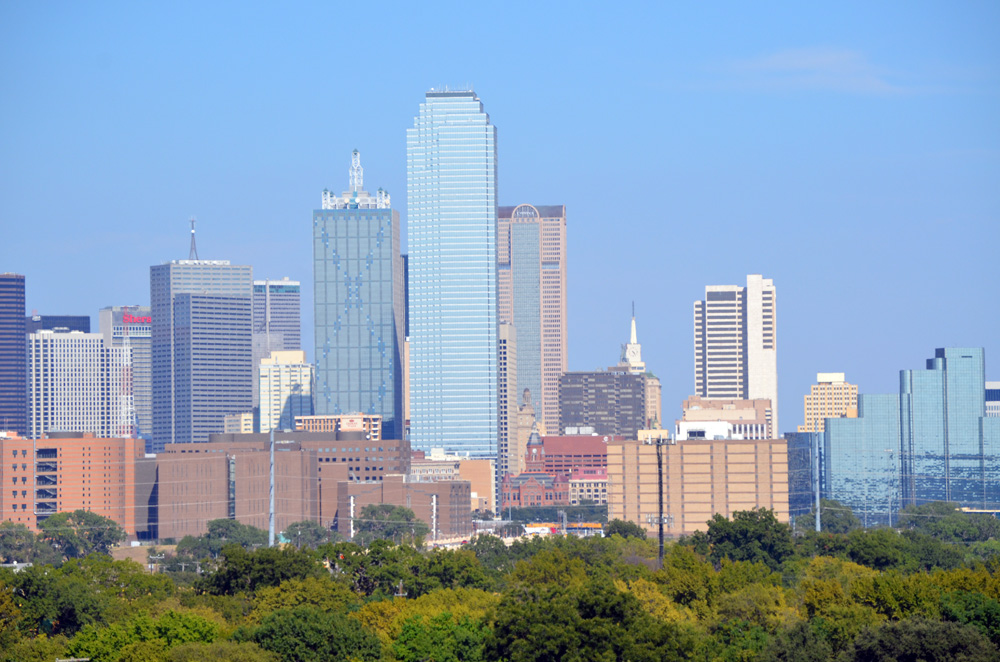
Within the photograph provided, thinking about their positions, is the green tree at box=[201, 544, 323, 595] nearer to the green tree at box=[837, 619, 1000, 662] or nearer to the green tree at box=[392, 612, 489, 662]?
the green tree at box=[392, 612, 489, 662]

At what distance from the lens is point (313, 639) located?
80.8m

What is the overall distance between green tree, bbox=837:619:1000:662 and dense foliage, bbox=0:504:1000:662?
0.07 m

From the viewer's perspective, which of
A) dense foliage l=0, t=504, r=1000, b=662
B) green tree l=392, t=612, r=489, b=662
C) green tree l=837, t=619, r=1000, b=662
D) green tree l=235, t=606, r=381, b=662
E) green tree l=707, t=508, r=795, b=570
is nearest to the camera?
green tree l=837, t=619, r=1000, b=662

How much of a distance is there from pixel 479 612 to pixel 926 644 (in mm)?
25800

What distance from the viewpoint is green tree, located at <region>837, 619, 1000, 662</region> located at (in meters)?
77.3

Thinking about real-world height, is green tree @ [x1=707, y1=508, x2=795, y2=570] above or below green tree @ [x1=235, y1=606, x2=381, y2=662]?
below

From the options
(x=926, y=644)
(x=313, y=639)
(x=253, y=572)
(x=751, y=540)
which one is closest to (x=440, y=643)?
(x=313, y=639)

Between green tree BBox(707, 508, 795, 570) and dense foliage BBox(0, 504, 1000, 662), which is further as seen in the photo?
green tree BBox(707, 508, 795, 570)

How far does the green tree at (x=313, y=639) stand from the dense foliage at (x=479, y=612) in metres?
0.10

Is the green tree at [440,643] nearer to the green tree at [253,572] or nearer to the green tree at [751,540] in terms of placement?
the green tree at [253,572]

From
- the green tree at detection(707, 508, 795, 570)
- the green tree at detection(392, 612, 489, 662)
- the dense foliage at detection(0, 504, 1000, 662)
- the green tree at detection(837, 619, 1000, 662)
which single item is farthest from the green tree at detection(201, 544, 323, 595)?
the green tree at detection(707, 508, 795, 570)

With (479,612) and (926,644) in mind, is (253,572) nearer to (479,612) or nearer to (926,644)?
(479,612)

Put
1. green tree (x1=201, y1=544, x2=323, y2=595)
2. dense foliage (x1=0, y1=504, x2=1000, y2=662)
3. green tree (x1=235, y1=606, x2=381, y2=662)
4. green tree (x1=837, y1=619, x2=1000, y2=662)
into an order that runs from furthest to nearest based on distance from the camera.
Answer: green tree (x1=201, y1=544, x2=323, y2=595) → green tree (x1=235, y1=606, x2=381, y2=662) → dense foliage (x1=0, y1=504, x2=1000, y2=662) → green tree (x1=837, y1=619, x2=1000, y2=662)

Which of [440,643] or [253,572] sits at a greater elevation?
[253,572]
